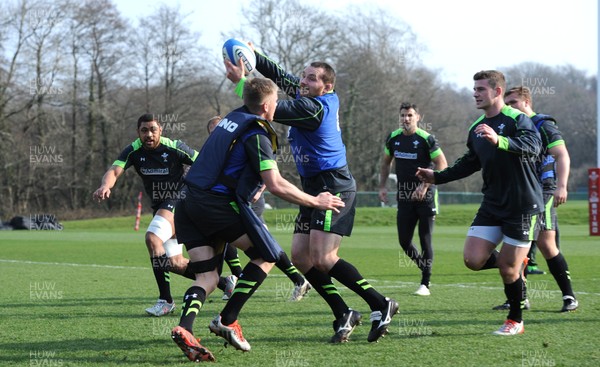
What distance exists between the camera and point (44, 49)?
45062 mm

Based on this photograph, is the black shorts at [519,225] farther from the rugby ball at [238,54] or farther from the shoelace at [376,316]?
the rugby ball at [238,54]

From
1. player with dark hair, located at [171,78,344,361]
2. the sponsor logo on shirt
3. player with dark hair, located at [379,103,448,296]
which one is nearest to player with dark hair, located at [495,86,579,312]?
player with dark hair, located at [379,103,448,296]

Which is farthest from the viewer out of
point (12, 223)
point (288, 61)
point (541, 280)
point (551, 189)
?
point (288, 61)

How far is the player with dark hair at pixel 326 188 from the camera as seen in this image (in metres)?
6.66

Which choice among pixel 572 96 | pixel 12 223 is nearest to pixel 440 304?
pixel 12 223

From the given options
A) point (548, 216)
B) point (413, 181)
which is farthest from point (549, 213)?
point (413, 181)

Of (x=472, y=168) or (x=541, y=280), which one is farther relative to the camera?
(x=541, y=280)

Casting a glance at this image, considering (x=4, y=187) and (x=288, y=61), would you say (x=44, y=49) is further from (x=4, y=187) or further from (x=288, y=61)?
(x=288, y=61)

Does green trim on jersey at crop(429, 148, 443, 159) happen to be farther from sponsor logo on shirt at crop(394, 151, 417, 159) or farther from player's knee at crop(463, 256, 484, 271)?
player's knee at crop(463, 256, 484, 271)

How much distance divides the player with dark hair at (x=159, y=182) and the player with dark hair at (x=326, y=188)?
2.17 meters

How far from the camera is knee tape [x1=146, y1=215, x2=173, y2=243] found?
28.7ft

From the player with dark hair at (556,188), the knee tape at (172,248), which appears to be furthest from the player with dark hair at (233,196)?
the player with dark hair at (556,188)

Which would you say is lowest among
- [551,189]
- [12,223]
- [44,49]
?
[12,223]

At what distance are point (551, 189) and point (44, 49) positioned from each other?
40.3m
